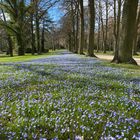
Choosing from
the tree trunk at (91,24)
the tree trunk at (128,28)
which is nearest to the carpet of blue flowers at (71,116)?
the tree trunk at (128,28)

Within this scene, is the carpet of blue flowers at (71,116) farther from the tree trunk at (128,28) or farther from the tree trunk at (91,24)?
the tree trunk at (91,24)

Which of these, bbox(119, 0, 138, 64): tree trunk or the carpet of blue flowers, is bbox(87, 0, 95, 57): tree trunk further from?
the carpet of blue flowers

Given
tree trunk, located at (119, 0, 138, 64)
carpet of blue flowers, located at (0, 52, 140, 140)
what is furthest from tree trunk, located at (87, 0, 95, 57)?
carpet of blue flowers, located at (0, 52, 140, 140)

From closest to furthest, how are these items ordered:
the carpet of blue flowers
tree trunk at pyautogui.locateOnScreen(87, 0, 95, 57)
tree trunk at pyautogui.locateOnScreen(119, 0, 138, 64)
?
the carpet of blue flowers → tree trunk at pyautogui.locateOnScreen(119, 0, 138, 64) → tree trunk at pyautogui.locateOnScreen(87, 0, 95, 57)

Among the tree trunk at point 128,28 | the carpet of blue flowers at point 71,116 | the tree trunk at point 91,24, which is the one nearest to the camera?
the carpet of blue flowers at point 71,116

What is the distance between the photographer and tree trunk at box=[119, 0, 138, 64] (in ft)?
57.2

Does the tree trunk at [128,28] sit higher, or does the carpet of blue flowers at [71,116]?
the tree trunk at [128,28]

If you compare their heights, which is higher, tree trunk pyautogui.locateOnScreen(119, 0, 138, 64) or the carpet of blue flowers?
tree trunk pyautogui.locateOnScreen(119, 0, 138, 64)

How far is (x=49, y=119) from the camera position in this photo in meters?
3.64

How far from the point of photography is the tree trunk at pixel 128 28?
17422 mm

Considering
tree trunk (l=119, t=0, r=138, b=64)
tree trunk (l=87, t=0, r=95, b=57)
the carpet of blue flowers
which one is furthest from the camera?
tree trunk (l=87, t=0, r=95, b=57)

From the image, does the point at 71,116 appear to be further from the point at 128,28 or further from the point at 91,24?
the point at 91,24

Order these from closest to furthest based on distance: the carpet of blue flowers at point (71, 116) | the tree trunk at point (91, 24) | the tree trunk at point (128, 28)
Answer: the carpet of blue flowers at point (71, 116), the tree trunk at point (128, 28), the tree trunk at point (91, 24)

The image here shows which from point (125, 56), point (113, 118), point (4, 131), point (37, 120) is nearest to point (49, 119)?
point (37, 120)
